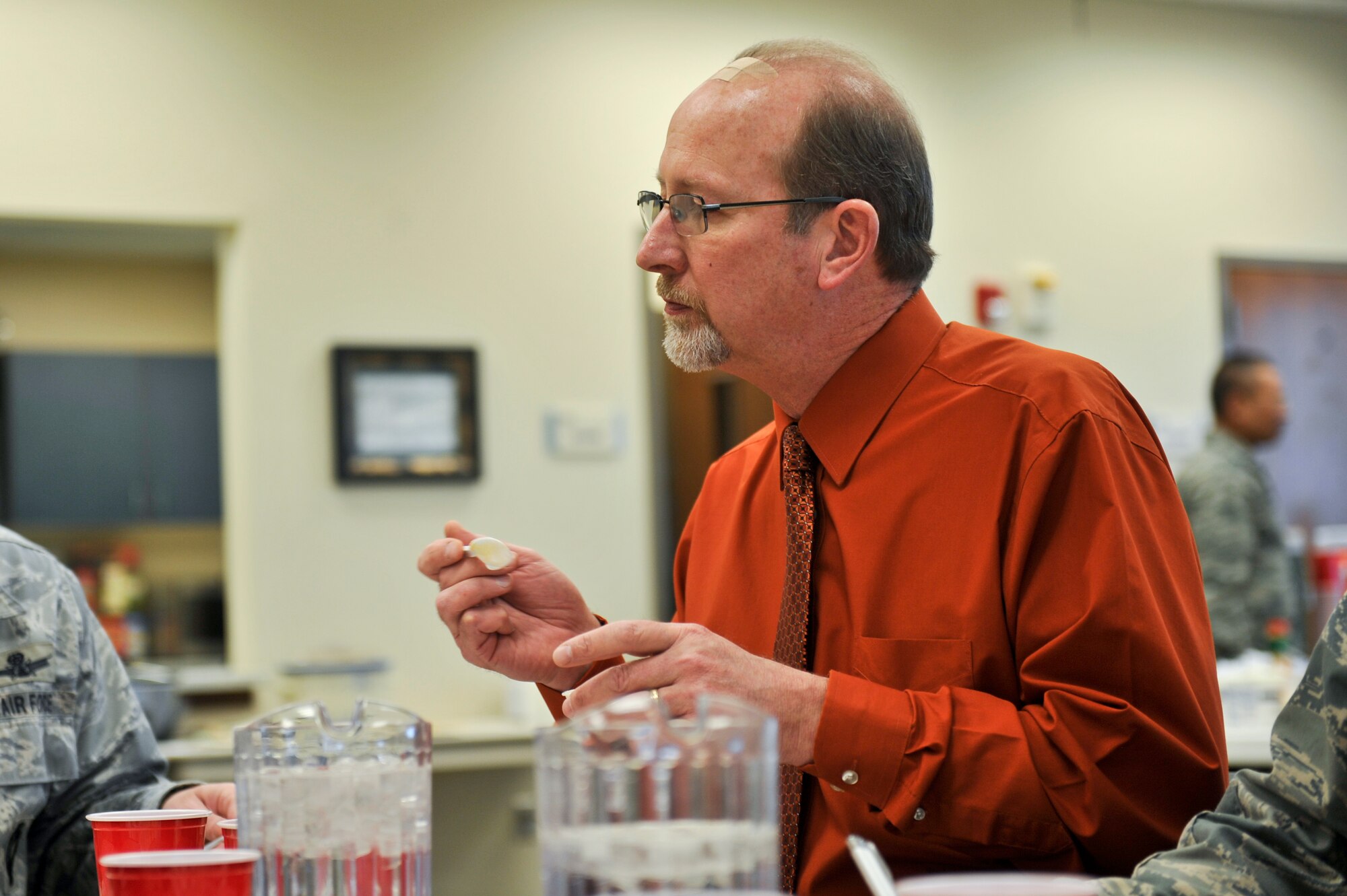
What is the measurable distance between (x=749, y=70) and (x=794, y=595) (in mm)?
557

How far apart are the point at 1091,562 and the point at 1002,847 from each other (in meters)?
0.26

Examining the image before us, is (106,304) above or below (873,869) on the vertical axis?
above

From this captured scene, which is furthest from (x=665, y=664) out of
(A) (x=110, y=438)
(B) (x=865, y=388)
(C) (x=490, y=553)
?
(A) (x=110, y=438)

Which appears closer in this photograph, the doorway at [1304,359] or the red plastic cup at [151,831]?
the red plastic cup at [151,831]

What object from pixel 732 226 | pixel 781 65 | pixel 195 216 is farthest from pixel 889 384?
pixel 195 216

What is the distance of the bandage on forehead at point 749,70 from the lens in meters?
1.43

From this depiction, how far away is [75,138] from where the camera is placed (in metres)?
3.96

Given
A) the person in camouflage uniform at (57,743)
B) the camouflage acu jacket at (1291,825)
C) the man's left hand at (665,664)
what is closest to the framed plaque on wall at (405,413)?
the person in camouflage uniform at (57,743)

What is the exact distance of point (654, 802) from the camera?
69 cm

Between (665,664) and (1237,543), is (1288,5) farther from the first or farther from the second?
(665,664)

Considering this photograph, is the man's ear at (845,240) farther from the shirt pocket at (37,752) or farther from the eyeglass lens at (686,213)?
the shirt pocket at (37,752)

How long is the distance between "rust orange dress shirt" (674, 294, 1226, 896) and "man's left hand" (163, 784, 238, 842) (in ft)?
1.61

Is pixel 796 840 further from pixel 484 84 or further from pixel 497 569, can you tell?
pixel 484 84

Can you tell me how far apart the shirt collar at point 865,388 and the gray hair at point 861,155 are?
2.5 inches
